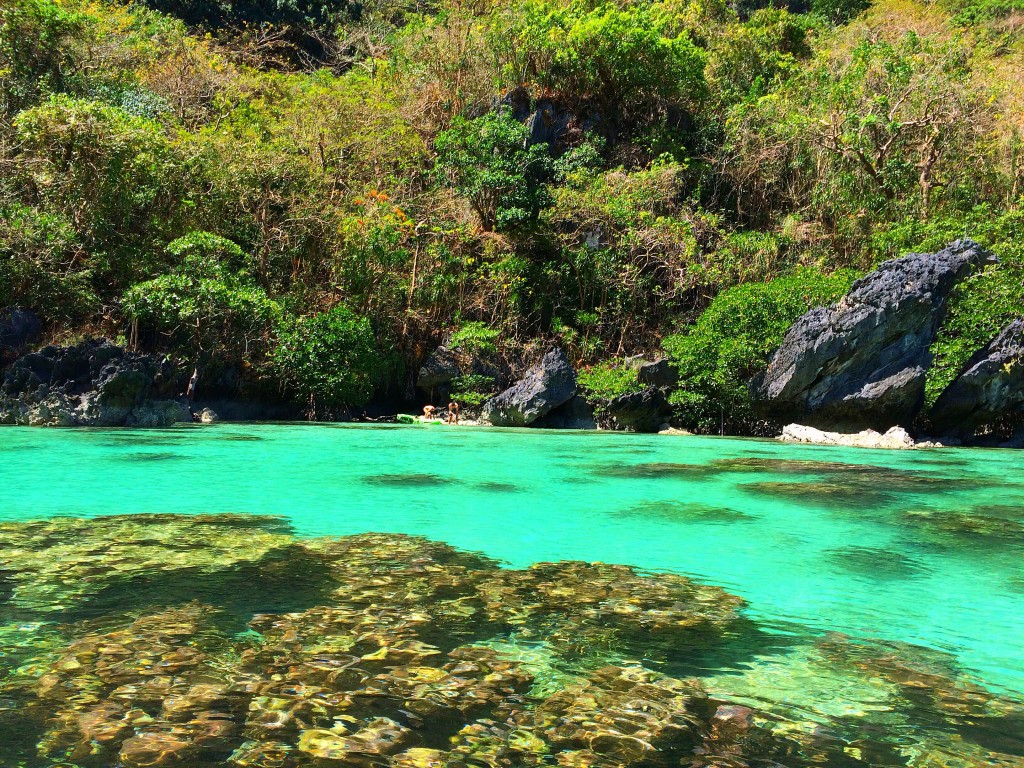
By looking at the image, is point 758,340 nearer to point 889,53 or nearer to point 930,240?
point 930,240

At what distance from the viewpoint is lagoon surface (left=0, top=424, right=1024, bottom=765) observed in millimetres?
2879

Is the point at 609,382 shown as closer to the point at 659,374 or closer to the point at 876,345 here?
the point at 659,374

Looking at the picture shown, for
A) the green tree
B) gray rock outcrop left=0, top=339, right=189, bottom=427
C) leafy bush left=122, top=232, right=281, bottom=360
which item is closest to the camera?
gray rock outcrop left=0, top=339, right=189, bottom=427

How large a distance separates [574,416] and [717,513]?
978 cm

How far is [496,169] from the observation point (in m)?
18.1

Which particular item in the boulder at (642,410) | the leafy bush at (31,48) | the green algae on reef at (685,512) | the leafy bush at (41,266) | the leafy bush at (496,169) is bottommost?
the green algae on reef at (685,512)

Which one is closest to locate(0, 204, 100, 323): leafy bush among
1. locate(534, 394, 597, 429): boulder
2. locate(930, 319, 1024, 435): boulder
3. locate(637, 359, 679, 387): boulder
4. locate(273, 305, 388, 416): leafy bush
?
locate(273, 305, 388, 416): leafy bush

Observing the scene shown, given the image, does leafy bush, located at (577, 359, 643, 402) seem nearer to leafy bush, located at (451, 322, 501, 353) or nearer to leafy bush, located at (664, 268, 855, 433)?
leafy bush, located at (664, 268, 855, 433)

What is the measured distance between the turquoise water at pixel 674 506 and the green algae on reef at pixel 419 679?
51cm

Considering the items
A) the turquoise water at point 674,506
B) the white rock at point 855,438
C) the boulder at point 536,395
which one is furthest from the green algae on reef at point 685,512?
the boulder at point 536,395

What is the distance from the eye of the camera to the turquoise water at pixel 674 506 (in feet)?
11.7

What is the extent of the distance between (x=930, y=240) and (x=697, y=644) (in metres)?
14.6

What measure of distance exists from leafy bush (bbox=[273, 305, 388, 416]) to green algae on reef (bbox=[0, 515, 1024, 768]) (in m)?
11.1

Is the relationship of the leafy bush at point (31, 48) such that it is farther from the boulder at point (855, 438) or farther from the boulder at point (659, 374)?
the boulder at point (855, 438)
